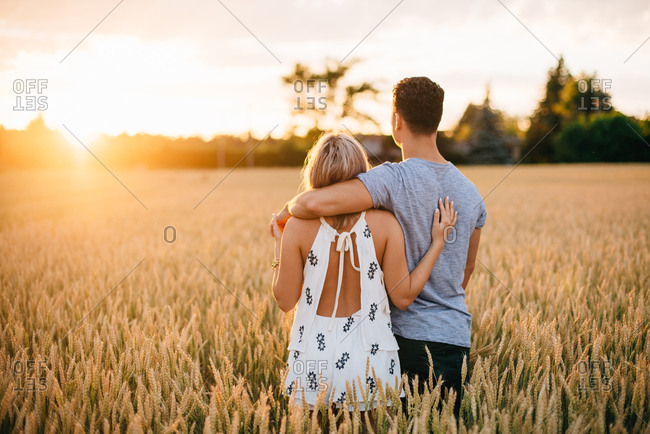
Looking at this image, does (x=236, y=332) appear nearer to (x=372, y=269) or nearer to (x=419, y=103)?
(x=372, y=269)

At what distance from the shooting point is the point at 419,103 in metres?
1.83

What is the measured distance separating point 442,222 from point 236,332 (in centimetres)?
134

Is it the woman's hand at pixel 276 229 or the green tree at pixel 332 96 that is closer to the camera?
the woman's hand at pixel 276 229

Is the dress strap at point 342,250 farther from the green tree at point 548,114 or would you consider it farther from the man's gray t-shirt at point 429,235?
the green tree at point 548,114

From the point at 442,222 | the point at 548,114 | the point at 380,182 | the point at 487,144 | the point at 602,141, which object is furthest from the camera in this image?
the point at 548,114

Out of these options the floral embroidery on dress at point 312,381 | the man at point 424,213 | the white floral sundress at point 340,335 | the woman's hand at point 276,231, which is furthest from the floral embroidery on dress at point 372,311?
the woman's hand at point 276,231

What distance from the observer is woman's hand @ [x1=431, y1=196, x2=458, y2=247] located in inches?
74.4

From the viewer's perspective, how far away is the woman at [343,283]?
1807 mm

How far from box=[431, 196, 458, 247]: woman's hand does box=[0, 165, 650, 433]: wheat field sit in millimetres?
544

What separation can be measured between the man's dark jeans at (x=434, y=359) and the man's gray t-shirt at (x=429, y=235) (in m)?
0.03

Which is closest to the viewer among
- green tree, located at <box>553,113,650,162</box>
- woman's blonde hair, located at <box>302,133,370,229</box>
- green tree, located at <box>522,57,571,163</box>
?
woman's blonde hair, located at <box>302,133,370,229</box>

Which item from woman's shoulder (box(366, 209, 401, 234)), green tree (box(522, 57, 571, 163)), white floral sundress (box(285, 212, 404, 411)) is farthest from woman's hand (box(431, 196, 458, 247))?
green tree (box(522, 57, 571, 163))

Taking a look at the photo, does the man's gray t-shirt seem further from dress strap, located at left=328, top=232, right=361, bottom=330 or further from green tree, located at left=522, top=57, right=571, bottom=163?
green tree, located at left=522, top=57, right=571, bottom=163

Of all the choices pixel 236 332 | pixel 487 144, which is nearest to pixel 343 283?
pixel 236 332
